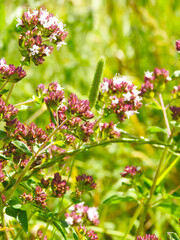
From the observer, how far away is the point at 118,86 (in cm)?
107

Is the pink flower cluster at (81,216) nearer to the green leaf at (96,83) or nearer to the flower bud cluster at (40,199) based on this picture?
the flower bud cluster at (40,199)

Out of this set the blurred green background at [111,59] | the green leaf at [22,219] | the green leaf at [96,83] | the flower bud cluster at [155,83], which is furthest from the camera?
the blurred green background at [111,59]

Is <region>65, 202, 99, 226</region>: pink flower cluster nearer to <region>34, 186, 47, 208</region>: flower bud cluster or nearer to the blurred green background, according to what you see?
<region>34, 186, 47, 208</region>: flower bud cluster

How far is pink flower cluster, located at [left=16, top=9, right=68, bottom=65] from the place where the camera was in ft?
3.24

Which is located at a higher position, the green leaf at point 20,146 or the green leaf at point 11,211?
the green leaf at point 20,146

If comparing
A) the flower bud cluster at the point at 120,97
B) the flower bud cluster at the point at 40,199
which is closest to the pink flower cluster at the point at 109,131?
the flower bud cluster at the point at 120,97

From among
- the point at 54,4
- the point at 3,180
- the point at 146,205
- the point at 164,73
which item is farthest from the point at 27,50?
the point at 54,4

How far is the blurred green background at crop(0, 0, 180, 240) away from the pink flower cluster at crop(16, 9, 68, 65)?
36.3 inches

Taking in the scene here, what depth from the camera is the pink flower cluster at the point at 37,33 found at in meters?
0.99

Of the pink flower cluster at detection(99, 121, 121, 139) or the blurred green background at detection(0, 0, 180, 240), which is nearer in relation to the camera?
the pink flower cluster at detection(99, 121, 121, 139)

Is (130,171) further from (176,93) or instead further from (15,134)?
(15,134)

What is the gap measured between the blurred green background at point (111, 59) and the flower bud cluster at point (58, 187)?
34.7 inches

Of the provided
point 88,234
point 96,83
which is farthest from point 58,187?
point 96,83

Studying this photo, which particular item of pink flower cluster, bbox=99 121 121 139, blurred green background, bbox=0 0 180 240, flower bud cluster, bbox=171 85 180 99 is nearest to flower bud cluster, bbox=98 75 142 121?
pink flower cluster, bbox=99 121 121 139
